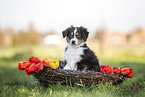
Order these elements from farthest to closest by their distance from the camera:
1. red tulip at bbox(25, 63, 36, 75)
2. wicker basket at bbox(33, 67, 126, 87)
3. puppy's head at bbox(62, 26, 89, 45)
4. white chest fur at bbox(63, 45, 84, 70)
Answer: white chest fur at bbox(63, 45, 84, 70) → puppy's head at bbox(62, 26, 89, 45) → red tulip at bbox(25, 63, 36, 75) → wicker basket at bbox(33, 67, 126, 87)

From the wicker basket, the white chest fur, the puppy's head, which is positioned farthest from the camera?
the white chest fur

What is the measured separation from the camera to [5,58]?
11.7m

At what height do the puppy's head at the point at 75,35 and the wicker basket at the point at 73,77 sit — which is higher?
the puppy's head at the point at 75,35

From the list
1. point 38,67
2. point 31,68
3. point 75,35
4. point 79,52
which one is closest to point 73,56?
point 79,52

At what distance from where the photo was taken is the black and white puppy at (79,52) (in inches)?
156

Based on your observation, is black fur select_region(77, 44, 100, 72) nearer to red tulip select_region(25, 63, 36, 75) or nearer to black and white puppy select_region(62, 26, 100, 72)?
black and white puppy select_region(62, 26, 100, 72)

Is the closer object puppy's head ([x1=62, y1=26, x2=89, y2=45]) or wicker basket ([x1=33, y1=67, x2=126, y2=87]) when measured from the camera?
wicker basket ([x1=33, y1=67, x2=126, y2=87])

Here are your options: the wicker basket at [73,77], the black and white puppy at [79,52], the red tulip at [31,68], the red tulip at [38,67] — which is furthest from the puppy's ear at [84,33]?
the red tulip at [31,68]

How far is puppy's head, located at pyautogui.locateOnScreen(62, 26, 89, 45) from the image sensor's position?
393 cm

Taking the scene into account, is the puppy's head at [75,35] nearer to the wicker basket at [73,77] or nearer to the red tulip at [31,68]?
the wicker basket at [73,77]

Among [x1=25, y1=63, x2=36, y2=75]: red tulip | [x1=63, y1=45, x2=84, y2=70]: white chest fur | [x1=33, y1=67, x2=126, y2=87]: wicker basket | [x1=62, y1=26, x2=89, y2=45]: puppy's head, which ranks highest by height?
[x1=62, y1=26, x2=89, y2=45]: puppy's head

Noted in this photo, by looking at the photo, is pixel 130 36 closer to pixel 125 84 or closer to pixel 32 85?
pixel 125 84

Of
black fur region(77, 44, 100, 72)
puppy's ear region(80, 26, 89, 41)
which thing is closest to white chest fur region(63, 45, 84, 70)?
black fur region(77, 44, 100, 72)

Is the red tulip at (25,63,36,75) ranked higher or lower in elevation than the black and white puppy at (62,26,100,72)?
lower
